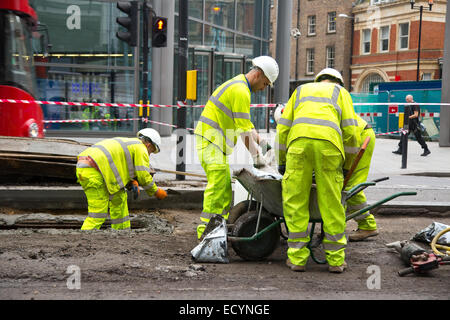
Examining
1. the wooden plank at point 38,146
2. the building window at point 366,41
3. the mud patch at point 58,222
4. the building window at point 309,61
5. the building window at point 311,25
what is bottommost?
the mud patch at point 58,222

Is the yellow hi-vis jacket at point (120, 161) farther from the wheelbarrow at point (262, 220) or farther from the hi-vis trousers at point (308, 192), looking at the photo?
the hi-vis trousers at point (308, 192)

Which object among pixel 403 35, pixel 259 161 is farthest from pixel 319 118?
pixel 403 35

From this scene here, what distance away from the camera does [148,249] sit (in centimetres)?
527

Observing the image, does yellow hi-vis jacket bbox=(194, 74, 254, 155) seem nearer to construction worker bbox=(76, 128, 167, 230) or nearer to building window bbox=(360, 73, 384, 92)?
construction worker bbox=(76, 128, 167, 230)

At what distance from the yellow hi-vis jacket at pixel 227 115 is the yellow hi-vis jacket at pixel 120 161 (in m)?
0.84

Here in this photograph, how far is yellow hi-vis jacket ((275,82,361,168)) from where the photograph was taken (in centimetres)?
476

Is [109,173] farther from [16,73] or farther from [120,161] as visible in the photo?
[16,73]

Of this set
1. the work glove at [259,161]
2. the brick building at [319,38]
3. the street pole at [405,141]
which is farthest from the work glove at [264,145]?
the brick building at [319,38]

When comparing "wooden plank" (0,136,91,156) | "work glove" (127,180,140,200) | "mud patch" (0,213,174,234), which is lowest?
"mud patch" (0,213,174,234)

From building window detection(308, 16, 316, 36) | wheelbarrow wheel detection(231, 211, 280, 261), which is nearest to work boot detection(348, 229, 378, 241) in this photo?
wheelbarrow wheel detection(231, 211, 280, 261)

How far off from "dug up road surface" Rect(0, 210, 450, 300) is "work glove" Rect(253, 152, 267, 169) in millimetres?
887

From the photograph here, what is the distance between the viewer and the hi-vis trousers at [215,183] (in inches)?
222

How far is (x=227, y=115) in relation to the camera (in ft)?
18.7
